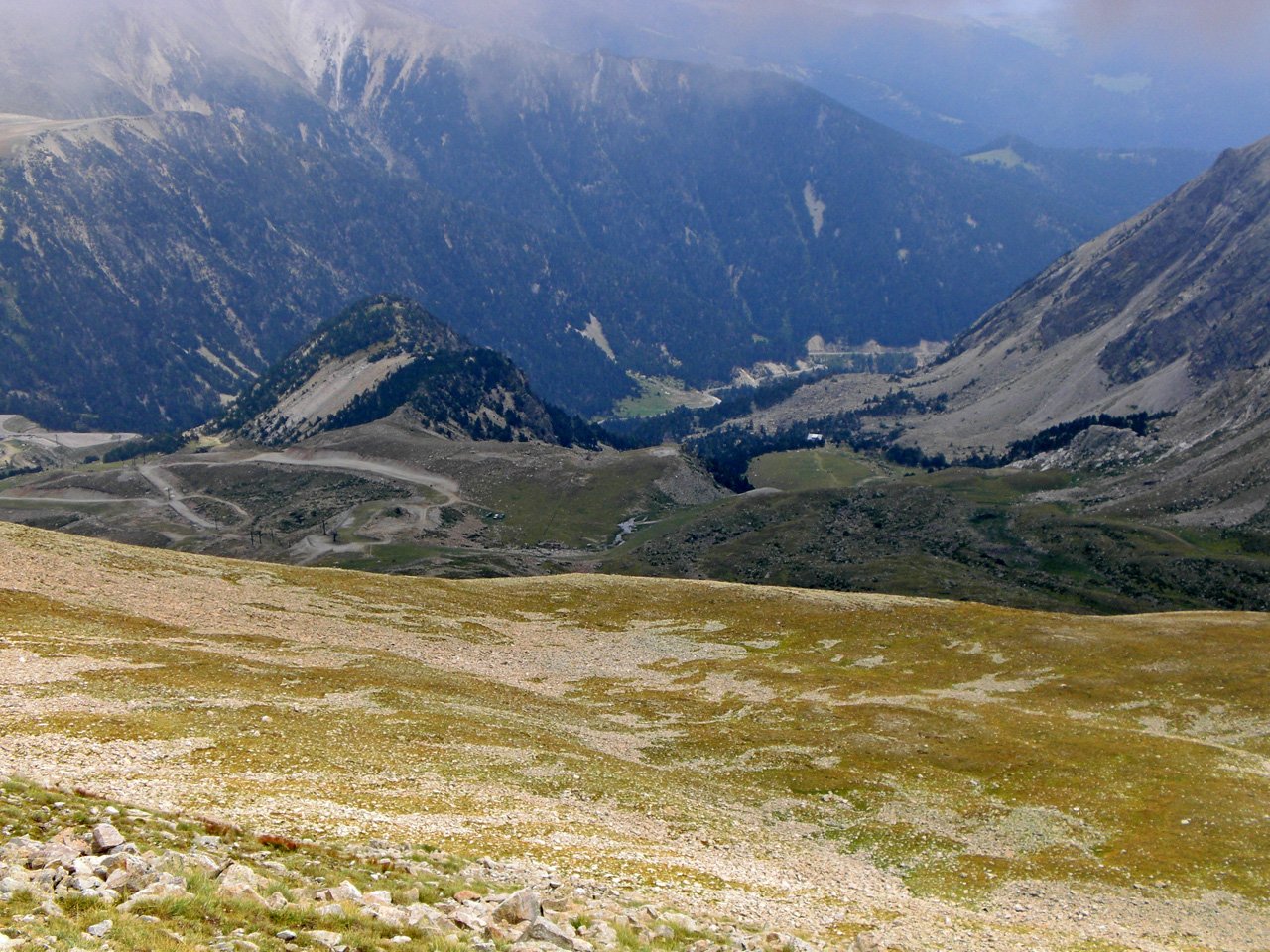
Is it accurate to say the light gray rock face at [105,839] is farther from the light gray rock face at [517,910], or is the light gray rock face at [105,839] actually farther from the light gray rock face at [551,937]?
the light gray rock face at [551,937]

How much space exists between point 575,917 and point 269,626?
63029 mm

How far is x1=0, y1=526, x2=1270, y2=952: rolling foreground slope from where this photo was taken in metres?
43.2

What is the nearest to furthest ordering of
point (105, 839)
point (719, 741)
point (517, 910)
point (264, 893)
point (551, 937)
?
point (264, 893) → point (551, 937) → point (517, 910) → point (105, 839) → point (719, 741)

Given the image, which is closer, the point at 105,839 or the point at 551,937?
the point at 551,937

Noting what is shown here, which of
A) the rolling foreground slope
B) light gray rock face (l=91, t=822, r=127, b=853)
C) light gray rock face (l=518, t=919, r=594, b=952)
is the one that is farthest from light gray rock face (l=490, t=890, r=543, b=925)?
light gray rock face (l=91, t=822, r=127, b=853)

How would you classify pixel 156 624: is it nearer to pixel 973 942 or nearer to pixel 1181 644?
pixel 973 942

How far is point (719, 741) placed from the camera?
2596 inches

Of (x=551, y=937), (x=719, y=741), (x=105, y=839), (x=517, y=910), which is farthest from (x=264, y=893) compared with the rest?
(x=719, y=741)

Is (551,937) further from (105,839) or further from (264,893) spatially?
(105,839)

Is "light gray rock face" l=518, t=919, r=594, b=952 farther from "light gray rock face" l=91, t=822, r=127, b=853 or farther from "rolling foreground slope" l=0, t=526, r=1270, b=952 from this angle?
"light gray rock face" l=91, t=822, r=127, b=853

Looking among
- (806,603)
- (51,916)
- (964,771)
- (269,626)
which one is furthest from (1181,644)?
(51,916)

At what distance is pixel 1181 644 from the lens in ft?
307

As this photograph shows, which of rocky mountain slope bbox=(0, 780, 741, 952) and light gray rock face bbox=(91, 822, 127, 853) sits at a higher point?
light gray rock face bbox=(91, 822, 127, 853)

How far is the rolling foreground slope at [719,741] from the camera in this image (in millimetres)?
43219
